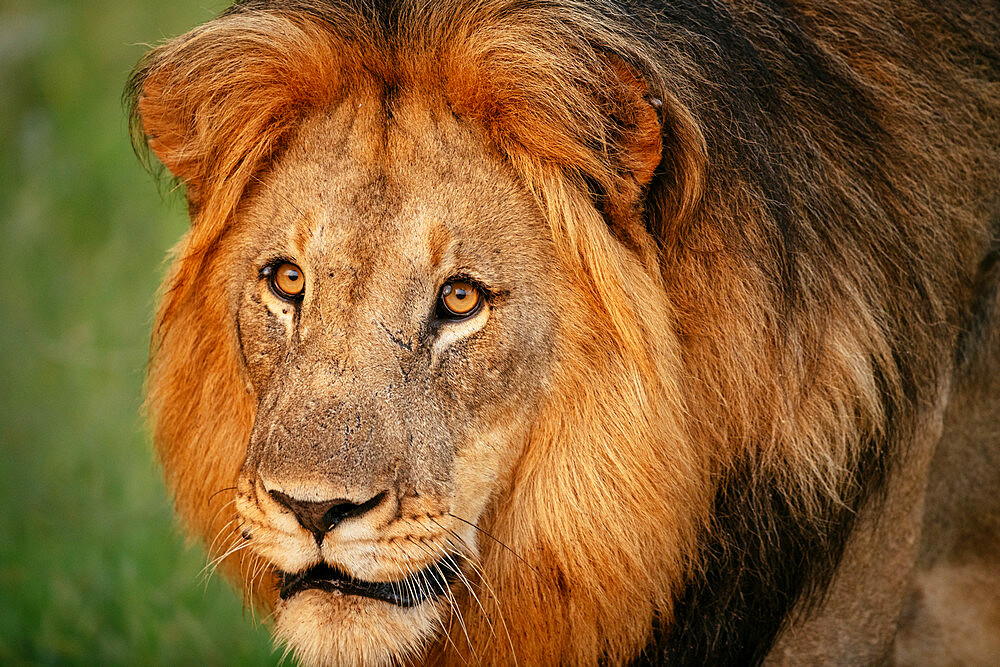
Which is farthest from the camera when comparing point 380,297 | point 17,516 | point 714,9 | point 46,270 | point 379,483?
point 46,270

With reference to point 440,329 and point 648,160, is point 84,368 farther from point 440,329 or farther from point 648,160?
point 648,160

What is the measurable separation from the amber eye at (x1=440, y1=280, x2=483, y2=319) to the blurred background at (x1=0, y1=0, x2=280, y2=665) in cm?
179

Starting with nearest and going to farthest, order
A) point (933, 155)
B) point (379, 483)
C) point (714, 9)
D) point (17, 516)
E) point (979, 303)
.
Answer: point (379, 483) → point (714, 9) → point (933, 155) → point (979, 303) → point (17, 516)

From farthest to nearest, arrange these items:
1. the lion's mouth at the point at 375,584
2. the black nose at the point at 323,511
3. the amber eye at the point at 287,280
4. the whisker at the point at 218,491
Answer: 1. the whisker at the point at 218,491
2. the amber eye at the point at 287,280
3. the lion's mouth at the point at 375,584
4. the black nose at the point at 323,511

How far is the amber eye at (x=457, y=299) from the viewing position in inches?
97.9

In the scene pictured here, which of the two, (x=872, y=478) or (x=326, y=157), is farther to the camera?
(x=872, y=478)

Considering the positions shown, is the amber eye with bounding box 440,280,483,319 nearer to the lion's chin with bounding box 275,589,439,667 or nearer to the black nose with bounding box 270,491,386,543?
the black nose with bounding box 270,491,386,543

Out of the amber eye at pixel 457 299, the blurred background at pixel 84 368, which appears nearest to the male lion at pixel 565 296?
the amber eye at pixel 457 299

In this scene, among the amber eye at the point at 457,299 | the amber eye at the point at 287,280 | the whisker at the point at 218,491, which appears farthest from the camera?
the whisker at the point at 218,491

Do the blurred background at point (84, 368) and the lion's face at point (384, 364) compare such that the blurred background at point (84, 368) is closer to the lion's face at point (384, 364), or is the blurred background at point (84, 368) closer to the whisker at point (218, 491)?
the whisker at point (218, 491)

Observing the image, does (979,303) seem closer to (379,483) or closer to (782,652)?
(782,652)

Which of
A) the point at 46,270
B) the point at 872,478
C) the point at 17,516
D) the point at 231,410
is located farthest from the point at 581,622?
the point at 46,270

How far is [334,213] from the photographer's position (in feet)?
8.34

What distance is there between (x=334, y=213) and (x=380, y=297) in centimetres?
25
